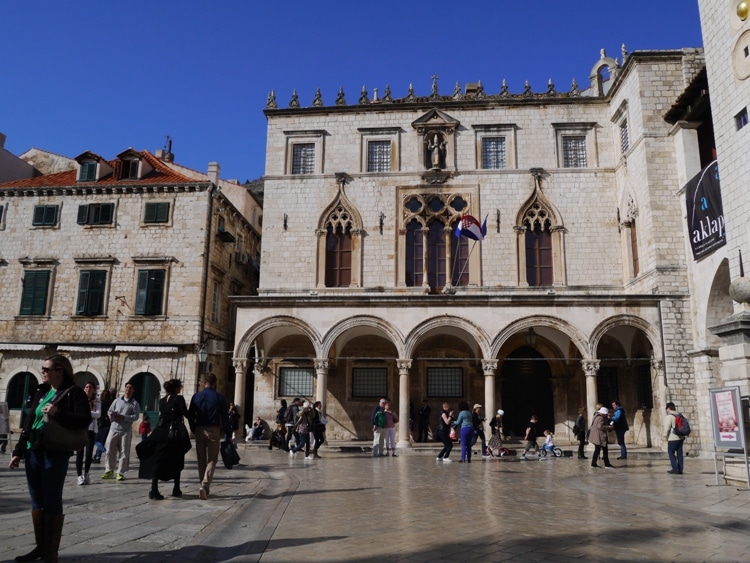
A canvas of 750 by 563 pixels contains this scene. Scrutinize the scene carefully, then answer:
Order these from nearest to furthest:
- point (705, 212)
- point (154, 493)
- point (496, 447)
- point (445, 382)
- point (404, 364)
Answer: point (154, 493)
point (496, 447)
point (705, 212)
point (404, 364)
point (445, 382)

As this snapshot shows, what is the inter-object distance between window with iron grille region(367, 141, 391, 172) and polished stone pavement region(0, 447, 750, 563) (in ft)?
53.8

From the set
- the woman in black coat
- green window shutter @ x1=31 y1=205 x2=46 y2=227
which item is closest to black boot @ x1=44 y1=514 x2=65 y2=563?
the woman in black coat

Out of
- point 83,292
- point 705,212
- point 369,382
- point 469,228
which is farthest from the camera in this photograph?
point 83,292

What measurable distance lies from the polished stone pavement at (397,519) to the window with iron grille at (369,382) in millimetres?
12024

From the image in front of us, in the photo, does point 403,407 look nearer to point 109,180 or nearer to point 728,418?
point 728,418

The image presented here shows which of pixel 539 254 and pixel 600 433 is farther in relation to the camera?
pixel 539 254

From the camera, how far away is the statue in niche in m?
26.4

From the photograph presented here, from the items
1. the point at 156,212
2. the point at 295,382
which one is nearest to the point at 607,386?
the point at 295,382

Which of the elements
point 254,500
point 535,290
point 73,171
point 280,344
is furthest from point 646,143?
point 73,171

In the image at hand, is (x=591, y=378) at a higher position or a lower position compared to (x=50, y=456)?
higher

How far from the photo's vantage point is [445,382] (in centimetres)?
2545

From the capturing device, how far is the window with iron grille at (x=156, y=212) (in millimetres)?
27047

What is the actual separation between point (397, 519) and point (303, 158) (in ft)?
70.8

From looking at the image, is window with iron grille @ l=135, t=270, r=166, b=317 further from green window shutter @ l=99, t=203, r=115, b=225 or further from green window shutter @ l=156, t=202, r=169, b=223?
green window shutter @ l=99, t=203, r=115, b=225
